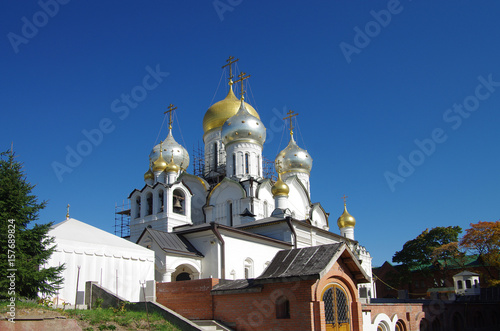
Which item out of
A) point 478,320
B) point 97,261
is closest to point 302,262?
point 97,261

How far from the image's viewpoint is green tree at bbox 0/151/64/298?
11.0m

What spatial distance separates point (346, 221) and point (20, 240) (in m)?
29.0

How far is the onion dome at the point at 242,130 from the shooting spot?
31266mm

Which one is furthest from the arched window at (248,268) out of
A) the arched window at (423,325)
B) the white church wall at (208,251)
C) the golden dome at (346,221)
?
the golden dome at (346,221)

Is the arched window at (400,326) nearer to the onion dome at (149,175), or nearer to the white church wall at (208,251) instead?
the white church wall at (208,251)

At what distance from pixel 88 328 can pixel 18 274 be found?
2.22m

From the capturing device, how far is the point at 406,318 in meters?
17.0

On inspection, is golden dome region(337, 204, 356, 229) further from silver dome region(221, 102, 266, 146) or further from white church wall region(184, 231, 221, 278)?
white church wall region(184, 231, 221, 278)

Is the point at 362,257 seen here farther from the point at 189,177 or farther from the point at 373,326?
the point at 373,326

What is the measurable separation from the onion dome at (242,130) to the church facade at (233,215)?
0.22ft

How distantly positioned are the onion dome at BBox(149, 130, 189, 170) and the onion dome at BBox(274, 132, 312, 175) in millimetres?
7248

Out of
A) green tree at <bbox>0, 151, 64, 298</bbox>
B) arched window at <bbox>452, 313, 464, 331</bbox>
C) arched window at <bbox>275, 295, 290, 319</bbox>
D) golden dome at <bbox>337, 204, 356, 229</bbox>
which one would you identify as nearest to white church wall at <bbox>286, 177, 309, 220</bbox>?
golden dome at <bbox>337, 204, 356, 229</bbox>

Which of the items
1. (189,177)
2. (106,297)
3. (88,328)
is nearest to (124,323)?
(88,328)

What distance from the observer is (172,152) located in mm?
33562
